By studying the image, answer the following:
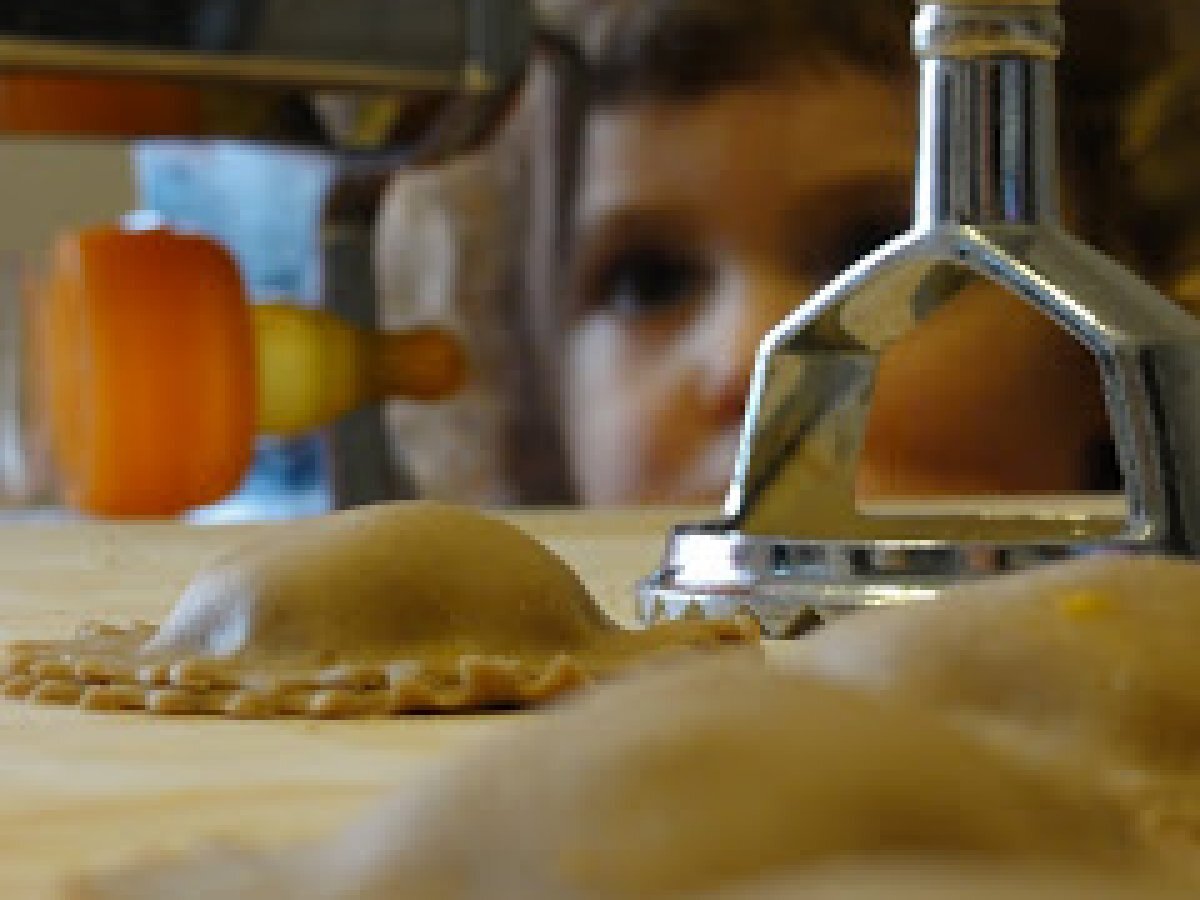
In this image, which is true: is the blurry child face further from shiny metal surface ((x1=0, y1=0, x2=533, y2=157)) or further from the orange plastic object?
the orange plastic object

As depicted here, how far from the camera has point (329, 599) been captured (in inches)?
34.6

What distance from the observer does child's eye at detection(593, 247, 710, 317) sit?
2752 mm

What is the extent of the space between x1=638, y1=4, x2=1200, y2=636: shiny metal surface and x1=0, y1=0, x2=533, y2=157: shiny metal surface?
3.91ft

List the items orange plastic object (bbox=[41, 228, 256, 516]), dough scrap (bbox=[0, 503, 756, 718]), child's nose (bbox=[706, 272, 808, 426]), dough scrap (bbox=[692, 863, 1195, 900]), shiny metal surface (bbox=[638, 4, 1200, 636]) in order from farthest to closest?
child's nose (bbox=[706, 272, 808, 426]), orange plastic object (bbox=[41, 228, 256, 516]), shiny metal surface (bbox=[638, 4, 1200, 636]), dough scrap (bbox=[0, 503, 756, 718]), dough scrap (bbox=[692, 863, 1195, 900])

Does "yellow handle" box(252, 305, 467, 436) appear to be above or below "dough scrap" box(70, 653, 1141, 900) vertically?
below

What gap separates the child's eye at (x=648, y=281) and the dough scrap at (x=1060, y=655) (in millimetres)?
2158

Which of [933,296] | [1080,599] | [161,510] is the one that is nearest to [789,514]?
[933,296]

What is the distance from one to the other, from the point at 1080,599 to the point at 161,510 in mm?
1451

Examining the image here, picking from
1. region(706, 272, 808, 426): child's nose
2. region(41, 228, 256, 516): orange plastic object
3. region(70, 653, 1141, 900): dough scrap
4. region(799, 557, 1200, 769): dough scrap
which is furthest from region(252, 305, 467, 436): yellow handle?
region(70, 653, 1141, 900): dough scrap

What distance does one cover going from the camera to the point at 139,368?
193 centimetres

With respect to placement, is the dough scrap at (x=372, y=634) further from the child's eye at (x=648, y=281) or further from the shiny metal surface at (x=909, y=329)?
the child's eye at (x=648, y=281)

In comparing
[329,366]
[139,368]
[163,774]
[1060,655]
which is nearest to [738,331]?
[329,366]

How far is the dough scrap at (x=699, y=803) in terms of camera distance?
1.35 ft

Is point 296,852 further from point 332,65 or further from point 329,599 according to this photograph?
point 332,65
